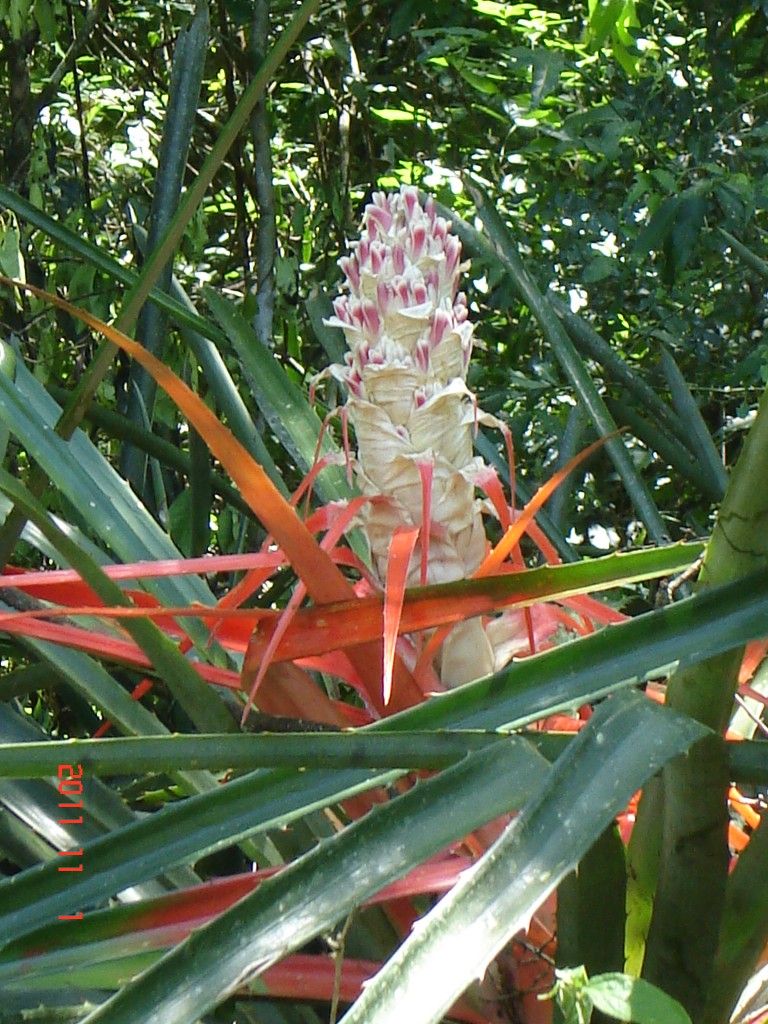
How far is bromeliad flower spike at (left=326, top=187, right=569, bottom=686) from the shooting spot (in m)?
0.49

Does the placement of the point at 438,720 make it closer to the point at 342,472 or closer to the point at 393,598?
the point at 393,598

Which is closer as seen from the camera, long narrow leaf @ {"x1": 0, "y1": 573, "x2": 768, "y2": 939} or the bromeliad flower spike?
long narrow leaf @ {"x1": 0, "y1": 573, "x2": 768, "y2": 939}

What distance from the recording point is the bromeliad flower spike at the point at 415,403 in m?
0.49

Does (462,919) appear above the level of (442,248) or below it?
below

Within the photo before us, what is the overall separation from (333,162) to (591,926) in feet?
5.94

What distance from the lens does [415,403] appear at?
495 millimetres

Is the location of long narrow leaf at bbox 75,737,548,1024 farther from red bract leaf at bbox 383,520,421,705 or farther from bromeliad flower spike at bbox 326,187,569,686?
bromeliad flower spike at bbox 326,187,569,686

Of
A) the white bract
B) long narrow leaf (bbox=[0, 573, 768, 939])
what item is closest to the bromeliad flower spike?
the white bract

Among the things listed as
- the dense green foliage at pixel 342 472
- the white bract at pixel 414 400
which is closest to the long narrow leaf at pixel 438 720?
the dense green foliage at pixel 342 472

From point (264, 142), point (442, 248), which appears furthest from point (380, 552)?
point (264, 142)

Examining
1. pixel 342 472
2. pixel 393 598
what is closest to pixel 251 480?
pixel 393 598

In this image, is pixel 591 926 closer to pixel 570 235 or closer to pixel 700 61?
pixel 570 235

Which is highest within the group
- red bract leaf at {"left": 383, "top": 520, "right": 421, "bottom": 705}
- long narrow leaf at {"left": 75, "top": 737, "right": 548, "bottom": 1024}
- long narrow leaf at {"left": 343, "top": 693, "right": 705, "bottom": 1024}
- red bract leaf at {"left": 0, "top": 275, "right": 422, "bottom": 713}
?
red bract leaf at {"left": 0, "top": 275, "right": 422, "bottom": 713}

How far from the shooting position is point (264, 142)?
4.66 ft
